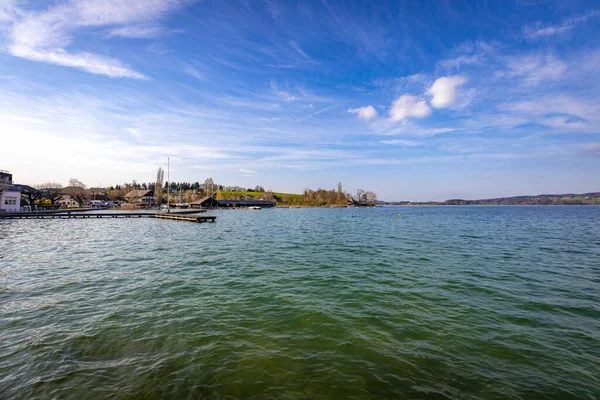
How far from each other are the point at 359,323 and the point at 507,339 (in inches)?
187

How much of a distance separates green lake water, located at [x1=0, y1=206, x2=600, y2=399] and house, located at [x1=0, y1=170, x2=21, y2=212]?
62.1 metres

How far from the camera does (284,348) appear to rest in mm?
8367

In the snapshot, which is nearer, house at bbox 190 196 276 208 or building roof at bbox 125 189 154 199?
house at bbox 190 196 276 208

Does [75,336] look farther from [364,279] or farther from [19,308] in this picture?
[364,279]

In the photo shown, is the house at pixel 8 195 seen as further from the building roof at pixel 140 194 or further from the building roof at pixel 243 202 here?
the building roof at pixel 243 202

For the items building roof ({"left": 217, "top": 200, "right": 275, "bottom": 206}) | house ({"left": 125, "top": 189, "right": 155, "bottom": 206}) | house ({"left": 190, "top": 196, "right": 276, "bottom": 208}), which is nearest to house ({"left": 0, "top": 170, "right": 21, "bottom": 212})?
house ({"left": 190, "top": 196, "right": 276, "bottom": 208})

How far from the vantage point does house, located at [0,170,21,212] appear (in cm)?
6061

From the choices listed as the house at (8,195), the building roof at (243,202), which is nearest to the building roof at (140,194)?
the building roof at (243,202)

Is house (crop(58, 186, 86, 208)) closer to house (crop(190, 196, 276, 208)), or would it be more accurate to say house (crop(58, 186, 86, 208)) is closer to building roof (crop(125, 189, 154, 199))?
building roof (crop(125, 189, 154, 199))

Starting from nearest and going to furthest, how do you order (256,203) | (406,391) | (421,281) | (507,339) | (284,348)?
(406,391) < (284,348) < (507,339) < (421,281) < (256,203)

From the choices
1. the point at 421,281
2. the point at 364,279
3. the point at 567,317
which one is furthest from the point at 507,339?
the point at 364,279

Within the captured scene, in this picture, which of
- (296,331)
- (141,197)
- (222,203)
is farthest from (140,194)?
(296,331)

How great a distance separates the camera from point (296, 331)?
31.2 ft

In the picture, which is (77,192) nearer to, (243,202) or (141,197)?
(141,197)
